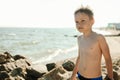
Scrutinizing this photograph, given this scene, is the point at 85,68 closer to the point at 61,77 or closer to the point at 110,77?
the point at 110,77

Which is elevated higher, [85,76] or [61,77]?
[85,76]

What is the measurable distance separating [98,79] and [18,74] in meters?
5.29

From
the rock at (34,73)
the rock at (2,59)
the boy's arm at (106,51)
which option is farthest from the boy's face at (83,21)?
the rock at (2,59)

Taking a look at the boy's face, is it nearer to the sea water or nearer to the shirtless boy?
the shirtless boy

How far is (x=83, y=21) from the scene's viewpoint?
9.90 feet

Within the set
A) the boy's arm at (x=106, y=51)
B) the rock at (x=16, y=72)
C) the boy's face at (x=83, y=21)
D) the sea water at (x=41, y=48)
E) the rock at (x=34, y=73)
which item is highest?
the boy's face at (x=83, y=21)

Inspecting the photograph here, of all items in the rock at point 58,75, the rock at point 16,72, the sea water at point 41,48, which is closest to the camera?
the rock at point 58,75

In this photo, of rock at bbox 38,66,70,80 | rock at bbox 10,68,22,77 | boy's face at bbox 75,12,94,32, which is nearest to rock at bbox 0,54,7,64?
rock at bbox 10,68,22,77

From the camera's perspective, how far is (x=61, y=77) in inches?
245

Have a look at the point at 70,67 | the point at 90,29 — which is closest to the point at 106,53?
the point at 90,29

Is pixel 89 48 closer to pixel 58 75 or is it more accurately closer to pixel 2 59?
pixel 58 75

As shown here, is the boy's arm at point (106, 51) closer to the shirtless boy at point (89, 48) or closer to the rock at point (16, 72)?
the shirtless boy at point (89, 48)

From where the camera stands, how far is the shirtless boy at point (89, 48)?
293cm

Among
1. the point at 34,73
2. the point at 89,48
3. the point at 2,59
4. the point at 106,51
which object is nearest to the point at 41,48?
the point at 2,59
